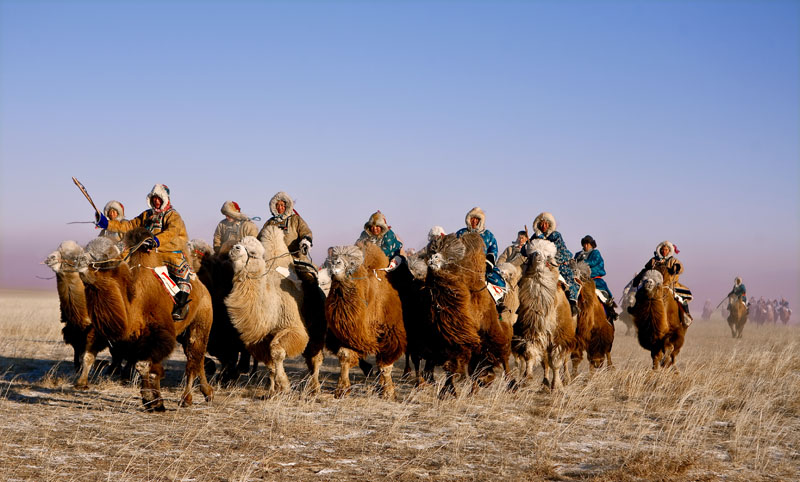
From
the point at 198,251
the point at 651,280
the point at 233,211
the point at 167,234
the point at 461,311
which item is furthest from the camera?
the point at 651,280

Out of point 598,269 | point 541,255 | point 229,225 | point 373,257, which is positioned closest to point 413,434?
point 373,257

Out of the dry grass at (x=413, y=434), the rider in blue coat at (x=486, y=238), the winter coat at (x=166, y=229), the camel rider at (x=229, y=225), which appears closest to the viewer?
the dry grass at (x=413, y=434)

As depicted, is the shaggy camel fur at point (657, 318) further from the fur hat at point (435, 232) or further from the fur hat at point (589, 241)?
the fur hat at point (435, 232)

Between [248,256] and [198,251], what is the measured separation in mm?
1745

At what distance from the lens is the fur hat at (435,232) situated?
10.7 metres

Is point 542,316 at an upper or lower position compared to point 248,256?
lower

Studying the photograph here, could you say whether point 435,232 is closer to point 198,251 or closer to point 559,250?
point 559,250

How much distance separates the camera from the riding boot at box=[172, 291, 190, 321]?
364 inches

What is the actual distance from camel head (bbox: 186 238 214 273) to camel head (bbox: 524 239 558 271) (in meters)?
4.85

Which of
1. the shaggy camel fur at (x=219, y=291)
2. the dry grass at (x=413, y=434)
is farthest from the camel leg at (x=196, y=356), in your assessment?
the shaggy camel fur at (x=219, y=291)

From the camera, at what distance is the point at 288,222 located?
1139 centimetres

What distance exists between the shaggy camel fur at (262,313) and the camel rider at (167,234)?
65 centimetres

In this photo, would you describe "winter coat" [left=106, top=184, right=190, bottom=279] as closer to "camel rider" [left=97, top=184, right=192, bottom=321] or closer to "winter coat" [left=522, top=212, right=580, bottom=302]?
"camel rider" [left=97, top=184, right=192, bottom=321]

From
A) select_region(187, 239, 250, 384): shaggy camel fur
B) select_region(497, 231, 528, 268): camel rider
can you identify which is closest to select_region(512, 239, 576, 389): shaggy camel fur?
select_region(497, 231, 528, 268): camel rider
